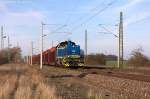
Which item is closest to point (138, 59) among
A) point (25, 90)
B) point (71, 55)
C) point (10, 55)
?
point (71, 55)

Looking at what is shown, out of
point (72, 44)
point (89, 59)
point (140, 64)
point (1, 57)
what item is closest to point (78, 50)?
point (72, 44)

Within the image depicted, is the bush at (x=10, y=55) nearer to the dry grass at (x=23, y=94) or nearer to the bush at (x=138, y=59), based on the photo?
the bush at (x=138, y=59)

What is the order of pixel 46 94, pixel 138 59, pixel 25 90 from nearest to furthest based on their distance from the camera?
pixel 46 94, pixel 25 90, pixel 138 59

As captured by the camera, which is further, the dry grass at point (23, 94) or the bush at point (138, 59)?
the bush at point (138, 59)

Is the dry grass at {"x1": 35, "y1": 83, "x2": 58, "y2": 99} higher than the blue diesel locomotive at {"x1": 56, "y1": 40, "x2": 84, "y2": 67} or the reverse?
the reverse

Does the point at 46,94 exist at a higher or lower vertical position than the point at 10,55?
lower

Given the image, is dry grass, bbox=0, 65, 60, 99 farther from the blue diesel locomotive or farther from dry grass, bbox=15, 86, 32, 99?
the blue diesel locomotive

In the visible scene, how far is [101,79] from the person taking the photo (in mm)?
32219

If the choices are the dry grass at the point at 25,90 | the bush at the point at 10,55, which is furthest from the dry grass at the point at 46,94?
the bush at the point at 10,55

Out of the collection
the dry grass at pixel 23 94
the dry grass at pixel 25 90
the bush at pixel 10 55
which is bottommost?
the dry grass at pixel 25 90

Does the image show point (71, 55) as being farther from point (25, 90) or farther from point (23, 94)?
point (23, 94)

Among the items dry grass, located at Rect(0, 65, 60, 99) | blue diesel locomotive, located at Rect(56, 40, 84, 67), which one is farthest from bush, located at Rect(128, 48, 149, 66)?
dry grass, located at Rect(0, 65, 60, 99)

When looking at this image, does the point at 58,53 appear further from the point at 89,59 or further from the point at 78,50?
the point at 89,59

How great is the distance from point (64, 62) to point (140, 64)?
26042 millimetres
